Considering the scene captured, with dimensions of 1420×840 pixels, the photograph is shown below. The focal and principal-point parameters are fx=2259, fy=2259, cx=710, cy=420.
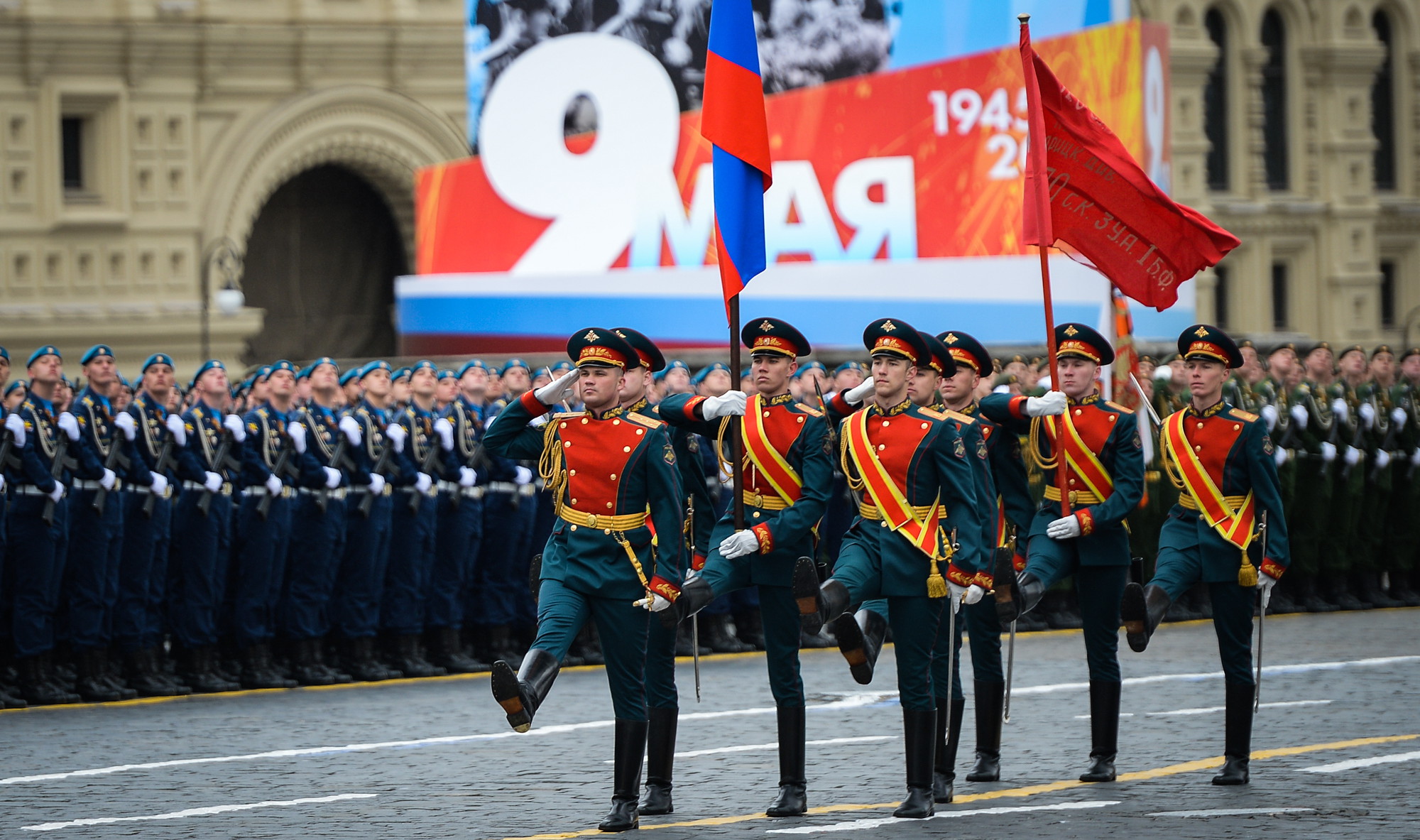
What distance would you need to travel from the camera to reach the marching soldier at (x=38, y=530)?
484 inches

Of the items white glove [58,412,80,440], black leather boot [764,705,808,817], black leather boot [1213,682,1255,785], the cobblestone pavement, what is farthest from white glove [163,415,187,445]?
black leather boot [1213,682,1255,785]

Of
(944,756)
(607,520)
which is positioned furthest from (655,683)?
(944,756)

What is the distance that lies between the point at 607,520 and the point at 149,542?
16.9ft

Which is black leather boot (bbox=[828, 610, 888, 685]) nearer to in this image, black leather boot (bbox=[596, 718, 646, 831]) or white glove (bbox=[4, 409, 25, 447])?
black leather boot (bbox=[596, 718, 646, 831])

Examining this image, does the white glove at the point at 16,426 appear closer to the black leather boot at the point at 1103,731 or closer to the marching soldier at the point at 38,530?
the marching soldier at the point at 38,530

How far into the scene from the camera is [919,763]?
27.8 feet

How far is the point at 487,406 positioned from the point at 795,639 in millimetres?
5835

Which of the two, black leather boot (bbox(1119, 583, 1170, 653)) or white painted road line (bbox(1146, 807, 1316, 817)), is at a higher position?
black leather boot (bbox(1119, 583, 1170, 653))

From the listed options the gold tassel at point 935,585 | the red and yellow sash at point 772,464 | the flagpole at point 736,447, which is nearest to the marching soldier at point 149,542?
the red and yellow sash at point 772,464

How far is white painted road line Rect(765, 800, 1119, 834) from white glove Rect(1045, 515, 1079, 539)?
1164 millimetres

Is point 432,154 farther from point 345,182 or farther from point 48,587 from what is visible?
point 48,587

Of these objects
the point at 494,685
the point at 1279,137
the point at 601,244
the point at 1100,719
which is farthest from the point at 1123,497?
the point at 1279,137

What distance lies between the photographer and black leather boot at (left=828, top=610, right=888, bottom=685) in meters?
8.38

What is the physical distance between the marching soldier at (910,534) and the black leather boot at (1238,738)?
1.33 meters
